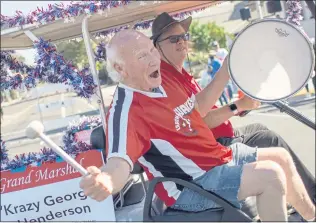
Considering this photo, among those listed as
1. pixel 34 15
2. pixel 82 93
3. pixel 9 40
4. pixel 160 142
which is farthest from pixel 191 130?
pixel 9 40

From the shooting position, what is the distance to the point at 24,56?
3.32 m

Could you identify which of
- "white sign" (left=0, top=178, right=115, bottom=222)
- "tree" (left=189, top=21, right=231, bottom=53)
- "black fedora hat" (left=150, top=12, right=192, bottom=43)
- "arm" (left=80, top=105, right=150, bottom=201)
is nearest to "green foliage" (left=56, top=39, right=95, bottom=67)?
"black fedora hat" (left=150, top=12, right=192, bottom=43)

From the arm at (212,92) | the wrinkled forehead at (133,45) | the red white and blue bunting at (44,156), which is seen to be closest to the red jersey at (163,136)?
the wrinkled forehead at (133,45)

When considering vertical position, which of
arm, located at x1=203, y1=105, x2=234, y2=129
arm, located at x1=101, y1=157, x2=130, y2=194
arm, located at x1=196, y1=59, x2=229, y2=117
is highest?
arm, located at x1=196, y1=59, x2=229, y2=117

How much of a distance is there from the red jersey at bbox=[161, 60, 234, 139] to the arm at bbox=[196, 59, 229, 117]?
101 millimetres

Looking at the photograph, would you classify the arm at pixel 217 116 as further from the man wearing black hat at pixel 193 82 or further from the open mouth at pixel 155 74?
the open mouth at pixel 155 74

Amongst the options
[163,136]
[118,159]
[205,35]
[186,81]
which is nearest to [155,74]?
[163,136]

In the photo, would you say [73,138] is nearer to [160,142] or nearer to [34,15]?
[34,15]

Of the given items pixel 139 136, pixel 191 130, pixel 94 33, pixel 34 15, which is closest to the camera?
pixel 139 136

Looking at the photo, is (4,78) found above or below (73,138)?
above

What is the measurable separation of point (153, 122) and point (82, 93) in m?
0.80

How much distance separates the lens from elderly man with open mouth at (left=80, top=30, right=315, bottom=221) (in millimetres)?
2088

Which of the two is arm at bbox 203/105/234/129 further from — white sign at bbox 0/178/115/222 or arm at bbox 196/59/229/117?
white sign at bbox 0/178/115/222

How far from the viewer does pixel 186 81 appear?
9.25ft
